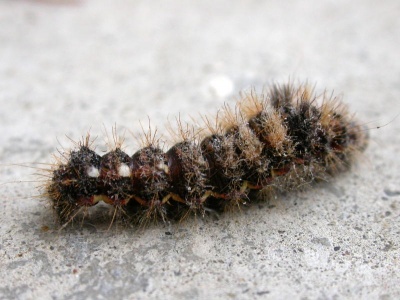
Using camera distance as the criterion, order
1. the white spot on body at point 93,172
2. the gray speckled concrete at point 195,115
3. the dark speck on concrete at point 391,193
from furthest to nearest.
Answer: the dark speck on concrete at point 391,193 < the white spot on body at point 93,172 < the gray speckled concrete at point 195,115

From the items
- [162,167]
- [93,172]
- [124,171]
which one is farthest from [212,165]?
[93,172]

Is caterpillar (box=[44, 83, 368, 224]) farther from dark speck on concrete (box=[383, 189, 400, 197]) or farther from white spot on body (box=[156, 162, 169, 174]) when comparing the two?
dark speck on concrete (box=[383, 189, 400, 197])

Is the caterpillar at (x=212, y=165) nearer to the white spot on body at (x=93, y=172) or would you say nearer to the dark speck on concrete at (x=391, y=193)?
the white spot on body at (x=93, y=172)

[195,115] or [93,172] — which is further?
[195,115]

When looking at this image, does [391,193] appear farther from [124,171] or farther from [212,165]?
[124,171]

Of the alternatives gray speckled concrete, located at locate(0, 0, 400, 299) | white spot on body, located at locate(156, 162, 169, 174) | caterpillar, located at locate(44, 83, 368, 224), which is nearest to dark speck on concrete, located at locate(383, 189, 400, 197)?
gray speckled concrete, located at locate(0, 0, 400, 299)

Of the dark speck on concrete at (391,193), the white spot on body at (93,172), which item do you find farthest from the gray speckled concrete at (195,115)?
the white spot on body at (93,172)
